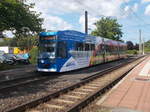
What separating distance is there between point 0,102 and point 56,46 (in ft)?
29.6

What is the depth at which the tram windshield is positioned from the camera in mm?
17312

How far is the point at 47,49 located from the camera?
17656mm

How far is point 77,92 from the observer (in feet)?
35.1

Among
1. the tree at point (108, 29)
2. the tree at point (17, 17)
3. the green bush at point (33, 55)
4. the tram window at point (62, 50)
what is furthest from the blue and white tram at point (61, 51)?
the tree at point (108, 29)

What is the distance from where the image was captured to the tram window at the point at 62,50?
17.3 metres

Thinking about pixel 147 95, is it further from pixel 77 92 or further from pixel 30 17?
pixel 30 17

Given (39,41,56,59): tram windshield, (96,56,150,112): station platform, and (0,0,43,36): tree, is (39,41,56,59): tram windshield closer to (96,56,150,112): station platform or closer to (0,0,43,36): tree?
(0,0,43,36): tree

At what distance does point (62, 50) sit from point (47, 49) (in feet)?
3.54

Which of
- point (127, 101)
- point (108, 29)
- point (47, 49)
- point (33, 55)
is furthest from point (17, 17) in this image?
point (108, 29)

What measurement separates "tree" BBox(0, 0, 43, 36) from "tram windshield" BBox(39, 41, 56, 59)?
11.4 ft

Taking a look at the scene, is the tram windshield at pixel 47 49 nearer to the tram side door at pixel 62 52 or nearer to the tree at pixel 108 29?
the tram side door at pixel 62 52

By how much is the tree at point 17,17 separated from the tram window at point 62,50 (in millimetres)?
4521

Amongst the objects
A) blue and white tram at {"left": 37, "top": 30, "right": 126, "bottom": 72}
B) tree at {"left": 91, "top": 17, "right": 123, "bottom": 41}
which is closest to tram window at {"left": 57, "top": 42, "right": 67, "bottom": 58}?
blue and white tram at {"left": 37, "top": 30, "right": 126, "bottom": 72}

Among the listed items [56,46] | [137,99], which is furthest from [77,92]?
[56,46]
